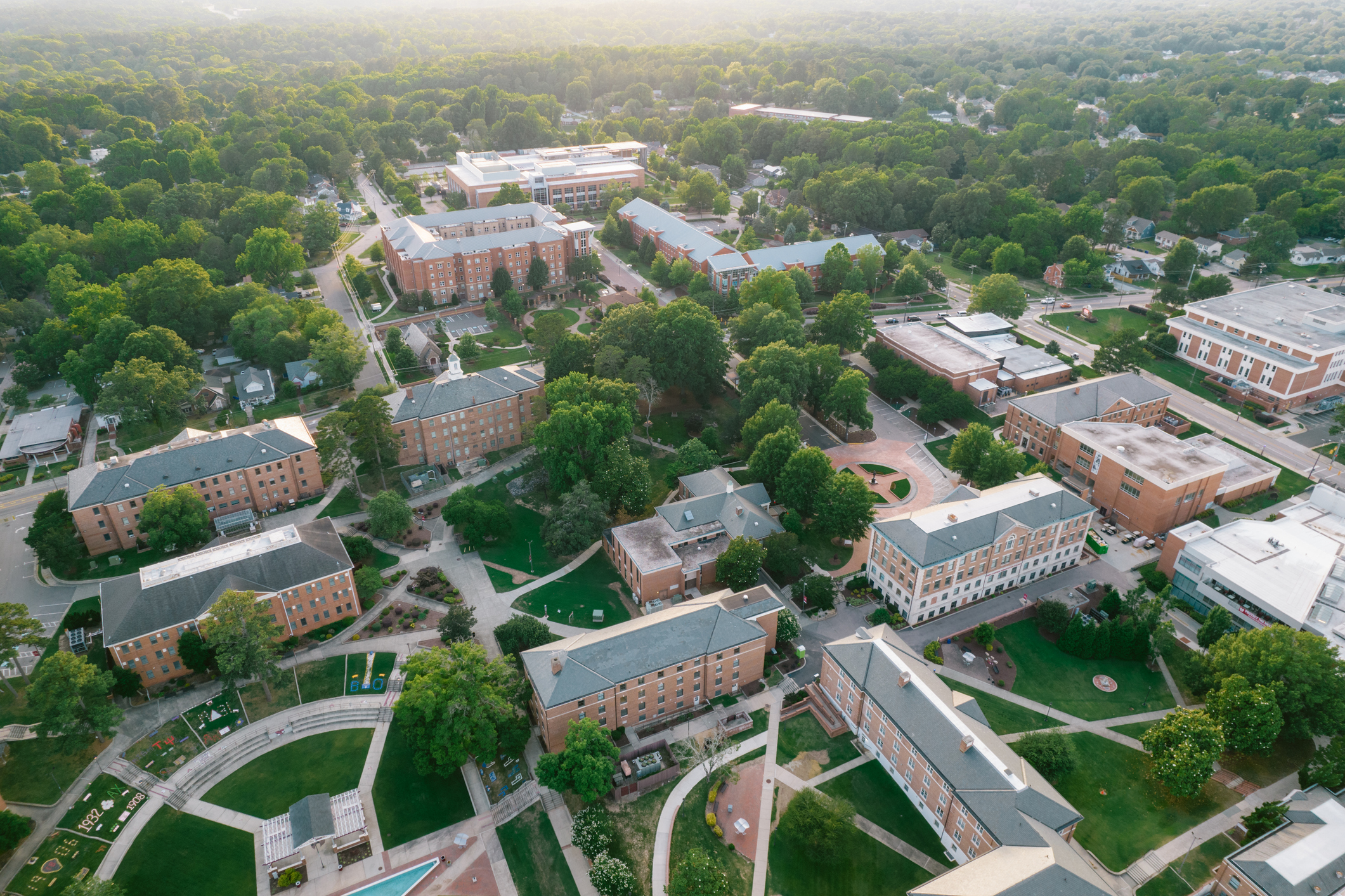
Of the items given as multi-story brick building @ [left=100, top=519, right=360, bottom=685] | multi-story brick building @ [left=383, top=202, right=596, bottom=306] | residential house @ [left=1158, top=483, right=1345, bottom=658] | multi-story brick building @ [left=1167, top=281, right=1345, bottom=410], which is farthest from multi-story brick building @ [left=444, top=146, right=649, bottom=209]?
residential house @ [left=1158, top=483, right=1345, bottom=658]

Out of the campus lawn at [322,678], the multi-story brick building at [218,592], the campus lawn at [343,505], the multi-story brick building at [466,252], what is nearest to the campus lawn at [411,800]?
the campus lawn at [322,678]

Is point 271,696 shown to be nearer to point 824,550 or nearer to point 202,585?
point 202,585

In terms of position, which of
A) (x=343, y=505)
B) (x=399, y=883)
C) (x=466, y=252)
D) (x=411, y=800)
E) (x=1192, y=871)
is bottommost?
(x=399, y=883)

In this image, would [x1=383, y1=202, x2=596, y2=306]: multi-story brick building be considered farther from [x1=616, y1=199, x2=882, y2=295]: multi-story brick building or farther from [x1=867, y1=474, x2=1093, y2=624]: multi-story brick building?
[x1=867, y1=474, x2=1093, y2=624]: multi-story brick building

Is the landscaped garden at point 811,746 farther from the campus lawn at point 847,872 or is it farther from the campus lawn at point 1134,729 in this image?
the campus lawn at point 1134,729

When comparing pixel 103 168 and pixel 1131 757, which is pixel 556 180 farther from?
pixel 1131 757

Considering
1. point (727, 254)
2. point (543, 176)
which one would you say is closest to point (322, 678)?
point (727, 254)
